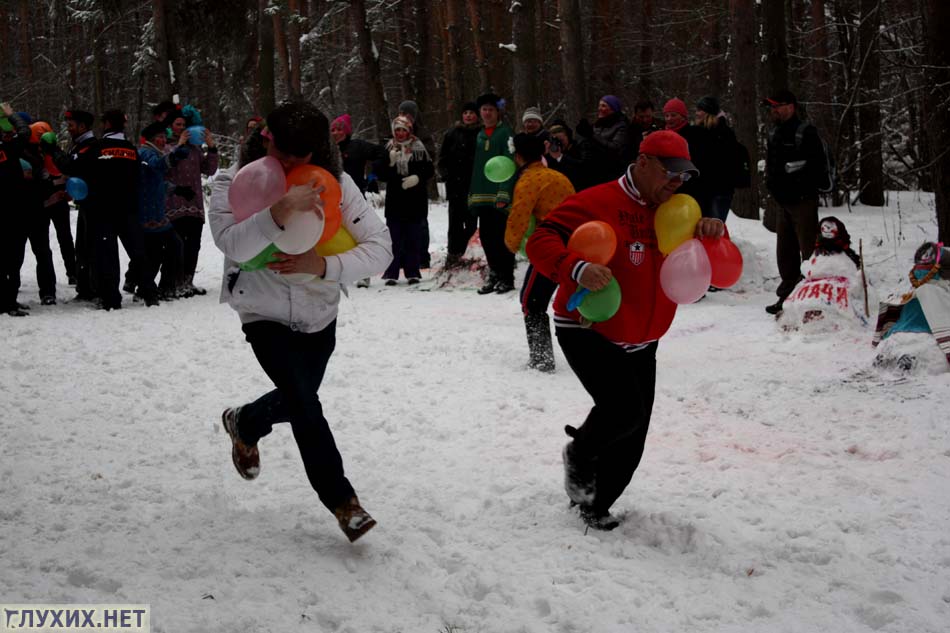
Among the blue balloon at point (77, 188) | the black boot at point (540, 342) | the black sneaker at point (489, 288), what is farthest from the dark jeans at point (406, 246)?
the black boot at point (540, 342)

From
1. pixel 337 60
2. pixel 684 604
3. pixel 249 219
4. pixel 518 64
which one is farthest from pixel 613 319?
pixel 337 60

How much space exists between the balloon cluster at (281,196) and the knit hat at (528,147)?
15.6ft

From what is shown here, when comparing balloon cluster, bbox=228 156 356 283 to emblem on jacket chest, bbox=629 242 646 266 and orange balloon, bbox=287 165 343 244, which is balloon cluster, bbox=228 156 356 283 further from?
emblem on jacket chest, bbox=629 242 646 266

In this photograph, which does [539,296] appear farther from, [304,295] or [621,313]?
[304,295]

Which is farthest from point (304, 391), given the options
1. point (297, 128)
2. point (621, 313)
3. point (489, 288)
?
point (489, 288)

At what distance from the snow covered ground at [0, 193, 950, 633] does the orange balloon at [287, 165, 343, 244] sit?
1485 mm

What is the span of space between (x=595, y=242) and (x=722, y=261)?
654 mm

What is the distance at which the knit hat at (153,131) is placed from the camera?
35.5 ft

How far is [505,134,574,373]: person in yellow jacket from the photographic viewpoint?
297 inches

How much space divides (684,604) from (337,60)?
3067cm

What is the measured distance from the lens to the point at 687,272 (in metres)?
4.08

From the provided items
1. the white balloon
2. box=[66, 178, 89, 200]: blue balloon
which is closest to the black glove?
box=[66, 178, 89, 200]: blue balloon

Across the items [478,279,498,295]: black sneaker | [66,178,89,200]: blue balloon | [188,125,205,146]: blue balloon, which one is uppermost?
[188,125,205,146]: blue balloon

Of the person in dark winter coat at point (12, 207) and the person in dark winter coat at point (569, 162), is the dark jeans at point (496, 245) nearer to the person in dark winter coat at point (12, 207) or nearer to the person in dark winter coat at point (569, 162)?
the person in dark winter coat at point (569, 162)
